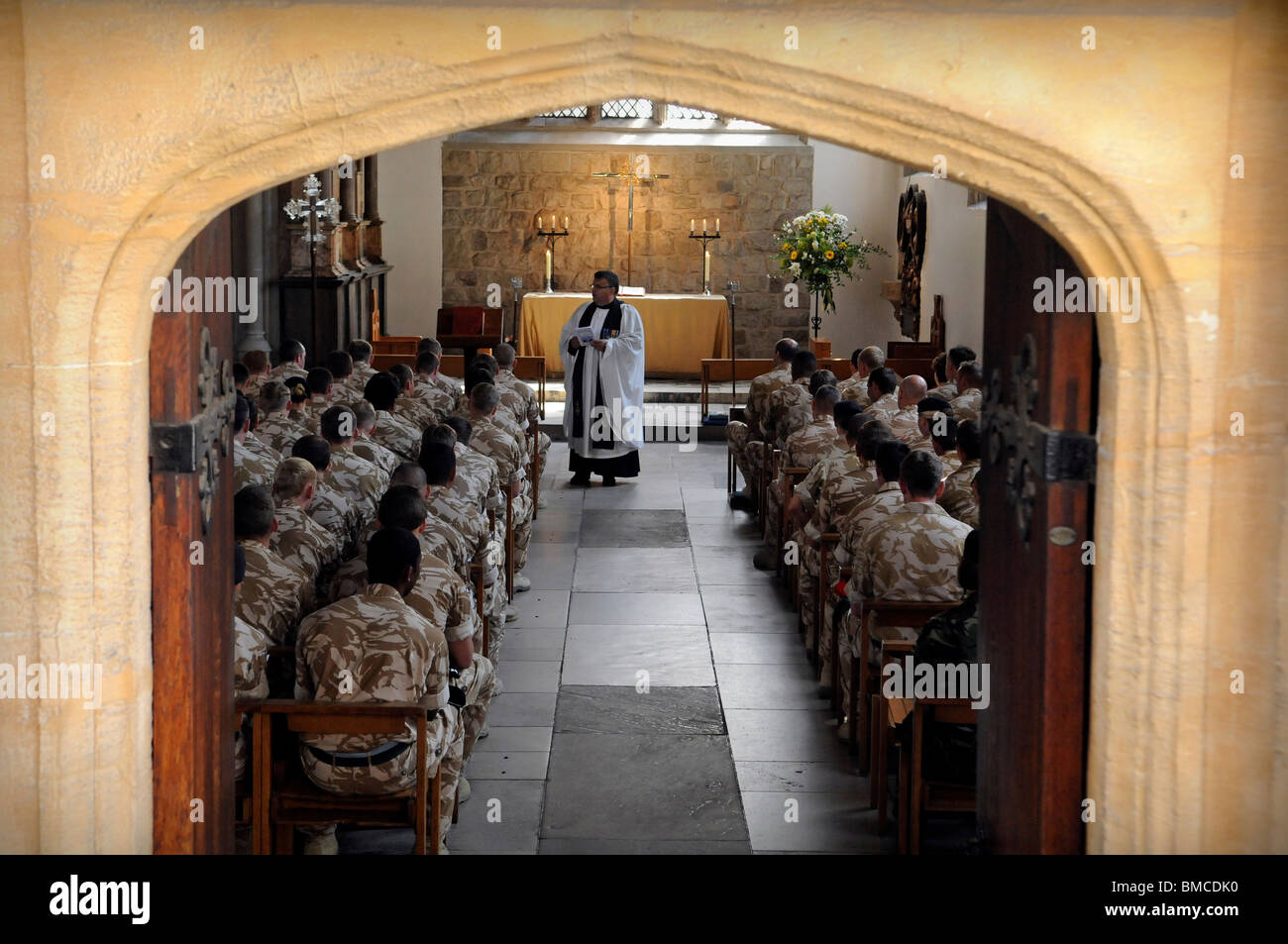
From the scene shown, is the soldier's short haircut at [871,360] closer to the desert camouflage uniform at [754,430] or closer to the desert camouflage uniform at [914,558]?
the desert camouflage uniform at [754,430]

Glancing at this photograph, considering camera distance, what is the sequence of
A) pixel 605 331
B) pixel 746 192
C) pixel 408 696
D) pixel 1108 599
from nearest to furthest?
pixel 1108 599
pixel 408 696
pixel 605 331
pixel 746 192

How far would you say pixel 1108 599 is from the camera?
3.38 meters

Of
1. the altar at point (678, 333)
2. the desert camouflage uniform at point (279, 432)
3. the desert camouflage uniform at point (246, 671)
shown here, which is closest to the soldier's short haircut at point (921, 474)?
the desert camouflage uniform at point (246, 671)

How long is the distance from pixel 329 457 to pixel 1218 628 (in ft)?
16.4

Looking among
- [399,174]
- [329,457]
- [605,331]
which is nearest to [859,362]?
[605,331]

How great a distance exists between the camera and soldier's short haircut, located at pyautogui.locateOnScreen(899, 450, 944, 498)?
6.35 metres

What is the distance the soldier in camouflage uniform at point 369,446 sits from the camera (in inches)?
319

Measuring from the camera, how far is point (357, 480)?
766cm

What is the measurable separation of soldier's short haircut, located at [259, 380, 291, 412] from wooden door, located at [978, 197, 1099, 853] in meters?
5.91

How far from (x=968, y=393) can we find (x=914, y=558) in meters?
3.91

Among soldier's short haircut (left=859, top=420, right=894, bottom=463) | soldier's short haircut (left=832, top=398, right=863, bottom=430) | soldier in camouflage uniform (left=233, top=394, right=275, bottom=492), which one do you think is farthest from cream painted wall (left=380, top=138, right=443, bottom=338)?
soldier's short haircut (left=859, top=420, right=894, bottom=463)

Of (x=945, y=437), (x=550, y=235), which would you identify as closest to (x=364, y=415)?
(x=945, y=437)

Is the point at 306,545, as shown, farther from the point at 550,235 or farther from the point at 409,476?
the point at 550,235

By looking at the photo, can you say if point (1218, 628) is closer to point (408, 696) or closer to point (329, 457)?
point (408, 696)
